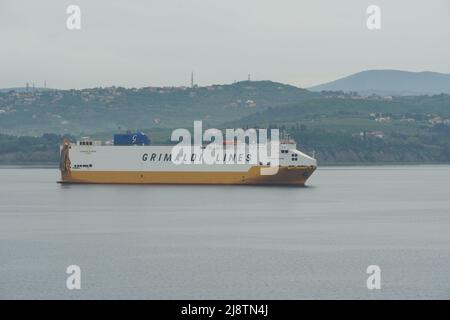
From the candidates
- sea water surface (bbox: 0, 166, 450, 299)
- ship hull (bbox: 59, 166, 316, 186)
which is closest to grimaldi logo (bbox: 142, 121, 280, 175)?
ship hull (bbox: 59, 166, 316, 186)

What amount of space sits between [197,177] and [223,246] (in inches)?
1587

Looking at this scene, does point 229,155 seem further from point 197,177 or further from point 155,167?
point 155,167

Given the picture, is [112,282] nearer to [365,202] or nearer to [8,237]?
[8,237]

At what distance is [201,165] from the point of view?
274ft

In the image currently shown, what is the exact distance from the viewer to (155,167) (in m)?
84.8

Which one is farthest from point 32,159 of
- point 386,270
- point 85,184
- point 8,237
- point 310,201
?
point 386,270

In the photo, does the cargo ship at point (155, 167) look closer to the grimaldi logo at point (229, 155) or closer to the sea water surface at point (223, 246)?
the grimaldi logo at point (229, 155)

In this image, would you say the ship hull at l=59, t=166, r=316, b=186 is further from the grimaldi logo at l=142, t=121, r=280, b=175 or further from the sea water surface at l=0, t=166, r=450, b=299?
the sea water surface at l=0, t=166, r=450, b=299

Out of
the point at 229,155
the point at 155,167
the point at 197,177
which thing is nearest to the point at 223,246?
the point at 229,155

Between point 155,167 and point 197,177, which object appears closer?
point 197,177

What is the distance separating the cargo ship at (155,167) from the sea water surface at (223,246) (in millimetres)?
4856

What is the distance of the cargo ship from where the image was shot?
8069 centimetres

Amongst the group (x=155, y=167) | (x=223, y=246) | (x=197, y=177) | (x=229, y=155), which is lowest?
(x=223, y=246)
